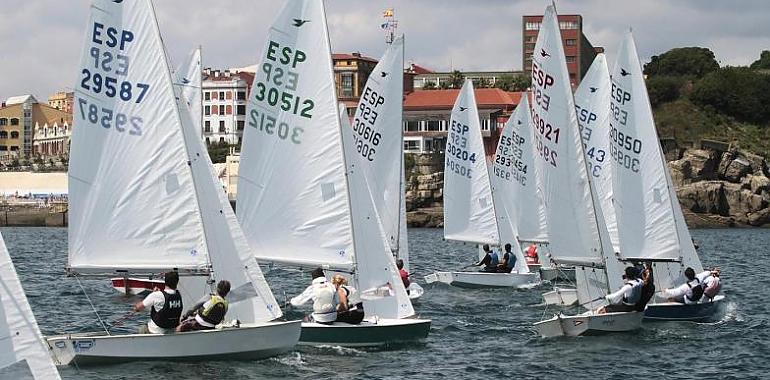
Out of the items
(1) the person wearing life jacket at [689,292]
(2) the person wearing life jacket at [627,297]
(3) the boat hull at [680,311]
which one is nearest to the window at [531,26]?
(3) the boat hull at [680,311]

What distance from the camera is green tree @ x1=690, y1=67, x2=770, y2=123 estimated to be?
127125 millimetres

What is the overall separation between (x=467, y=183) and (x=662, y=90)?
94857mm

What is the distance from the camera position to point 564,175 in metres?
25.1

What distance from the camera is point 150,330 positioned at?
1806 cm

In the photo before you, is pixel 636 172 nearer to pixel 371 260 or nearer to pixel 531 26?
pixel 371 260

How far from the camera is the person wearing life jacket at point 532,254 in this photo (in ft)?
134

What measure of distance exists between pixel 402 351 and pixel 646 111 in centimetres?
1068

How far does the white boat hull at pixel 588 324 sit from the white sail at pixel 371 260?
8.34 feet

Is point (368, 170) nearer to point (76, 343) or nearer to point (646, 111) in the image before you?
point (646, 111)

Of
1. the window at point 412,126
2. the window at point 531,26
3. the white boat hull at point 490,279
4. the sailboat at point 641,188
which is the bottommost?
the white boat hull at point 490,279

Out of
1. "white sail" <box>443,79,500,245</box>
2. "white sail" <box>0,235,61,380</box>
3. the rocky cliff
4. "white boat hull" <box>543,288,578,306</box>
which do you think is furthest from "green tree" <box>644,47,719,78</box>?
"white sail" <box>0,235,61,380</box>

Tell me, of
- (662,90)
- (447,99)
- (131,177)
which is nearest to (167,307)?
(131,177)

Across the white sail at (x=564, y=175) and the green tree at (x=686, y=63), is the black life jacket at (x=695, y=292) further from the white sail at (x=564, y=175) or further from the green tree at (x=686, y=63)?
the green tree at (x=686, y=63)

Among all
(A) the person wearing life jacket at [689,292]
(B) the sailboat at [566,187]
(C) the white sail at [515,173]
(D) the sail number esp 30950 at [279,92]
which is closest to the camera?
(D) the sail number esp 30950 at [279,92]
